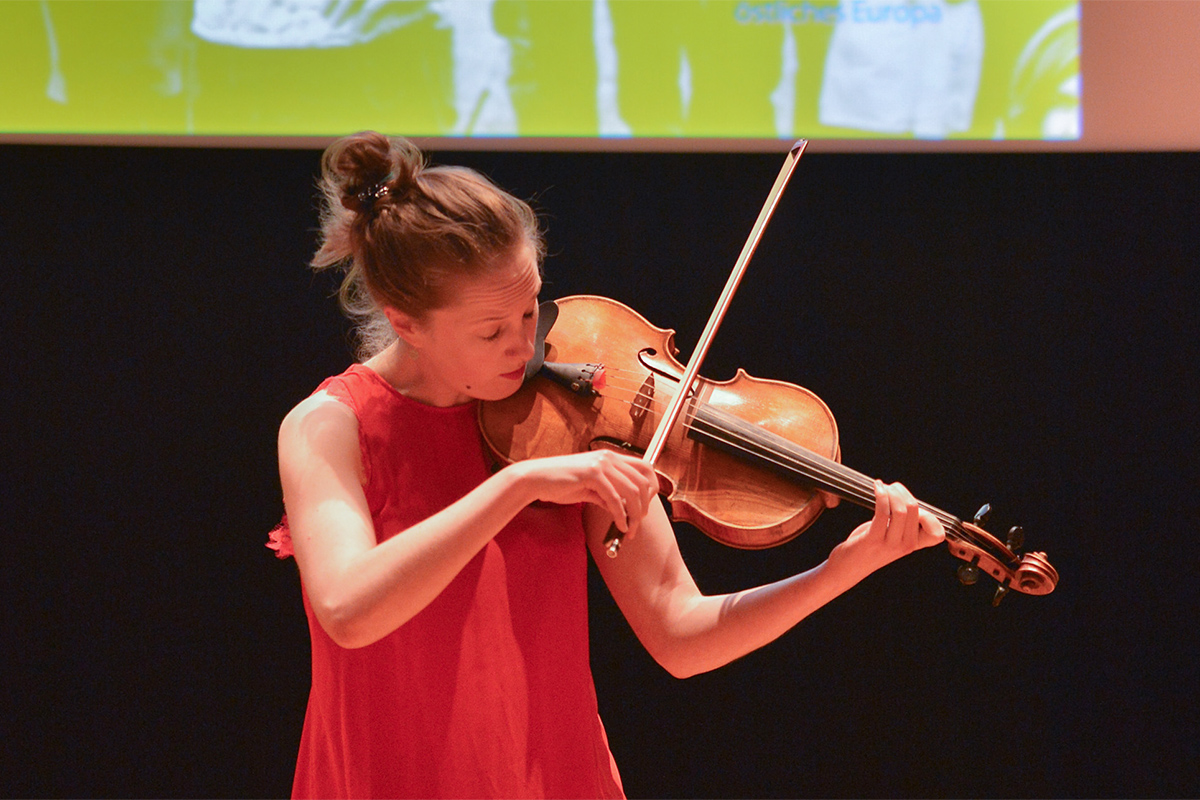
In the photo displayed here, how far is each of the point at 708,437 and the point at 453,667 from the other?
1.32ft

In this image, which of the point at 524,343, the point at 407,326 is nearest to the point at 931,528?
the point at 524,343

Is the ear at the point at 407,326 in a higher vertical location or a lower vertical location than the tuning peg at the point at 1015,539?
higher

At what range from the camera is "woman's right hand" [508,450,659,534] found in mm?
972

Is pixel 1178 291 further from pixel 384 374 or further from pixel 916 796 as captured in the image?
pixel 384 374

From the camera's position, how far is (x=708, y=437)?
1.26m

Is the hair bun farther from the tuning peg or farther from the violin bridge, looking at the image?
the tuning peg

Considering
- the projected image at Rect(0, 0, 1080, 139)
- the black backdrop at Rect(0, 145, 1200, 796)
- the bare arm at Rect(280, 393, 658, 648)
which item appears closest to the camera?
the bare arm at Rect(280, 393, 658, 648)

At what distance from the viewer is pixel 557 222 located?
214 cm

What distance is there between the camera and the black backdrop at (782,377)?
2.13 m

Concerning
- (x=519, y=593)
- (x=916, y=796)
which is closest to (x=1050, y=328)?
(x=916, y=796)

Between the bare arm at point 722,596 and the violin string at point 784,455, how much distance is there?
5 centimetres

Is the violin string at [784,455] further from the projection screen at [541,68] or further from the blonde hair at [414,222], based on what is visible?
the projection screen at [541,68]

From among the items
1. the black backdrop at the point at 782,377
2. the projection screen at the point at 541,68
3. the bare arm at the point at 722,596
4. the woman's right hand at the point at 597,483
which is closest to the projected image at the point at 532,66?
the projection screen at the point at 541,68

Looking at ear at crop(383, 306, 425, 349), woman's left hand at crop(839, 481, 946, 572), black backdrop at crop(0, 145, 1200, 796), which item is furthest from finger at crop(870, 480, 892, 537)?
black backdrop at crop(0, 145, 1200, 796)
